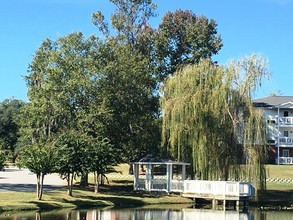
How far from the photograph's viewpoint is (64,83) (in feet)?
156

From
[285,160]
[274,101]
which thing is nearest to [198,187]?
[285,160]

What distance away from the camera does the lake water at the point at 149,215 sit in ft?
102

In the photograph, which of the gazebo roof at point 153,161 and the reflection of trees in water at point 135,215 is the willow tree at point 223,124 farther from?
the reflection of trees in water at point 135,215

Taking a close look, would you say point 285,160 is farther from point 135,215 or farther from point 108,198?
point 135,215

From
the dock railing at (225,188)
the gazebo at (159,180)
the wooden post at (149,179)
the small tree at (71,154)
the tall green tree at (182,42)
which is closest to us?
the small tree at (71,154)

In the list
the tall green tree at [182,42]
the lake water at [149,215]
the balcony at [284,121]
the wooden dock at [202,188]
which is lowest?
the lake water at [149,215]

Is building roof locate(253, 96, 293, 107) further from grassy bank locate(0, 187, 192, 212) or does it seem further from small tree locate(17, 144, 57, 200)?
small tree locate(17, 144, 57, 200)

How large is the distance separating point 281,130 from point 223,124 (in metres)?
37.0

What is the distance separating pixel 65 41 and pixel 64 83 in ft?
13.1

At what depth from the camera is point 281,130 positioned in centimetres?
7744

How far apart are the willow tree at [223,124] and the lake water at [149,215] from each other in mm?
4820

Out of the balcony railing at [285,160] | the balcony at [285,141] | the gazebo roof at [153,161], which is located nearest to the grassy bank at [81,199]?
the gazebo roof at [153,161]

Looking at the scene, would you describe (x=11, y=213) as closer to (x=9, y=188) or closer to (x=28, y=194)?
(x=28, y=194)

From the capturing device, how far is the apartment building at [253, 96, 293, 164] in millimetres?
75062
